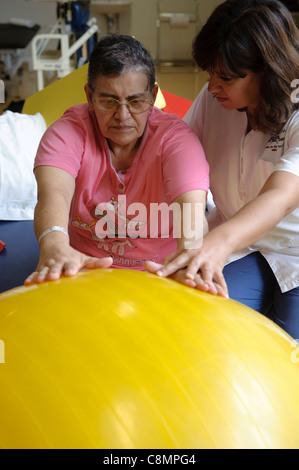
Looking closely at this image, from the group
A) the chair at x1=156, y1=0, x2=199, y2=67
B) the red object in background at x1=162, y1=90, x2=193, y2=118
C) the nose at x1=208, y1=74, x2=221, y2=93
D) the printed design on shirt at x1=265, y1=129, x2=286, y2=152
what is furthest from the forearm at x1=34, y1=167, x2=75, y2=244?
the chair at x1=156, y1=0, x2=199, y2=67

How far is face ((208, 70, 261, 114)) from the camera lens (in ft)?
4.38

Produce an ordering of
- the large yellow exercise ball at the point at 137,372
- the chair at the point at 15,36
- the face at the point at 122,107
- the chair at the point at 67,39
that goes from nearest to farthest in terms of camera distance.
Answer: the large yellow exercise ball at the point at 137,372
the face at the point at 122,107
the chair at the point at 67,39
the chair at the point at 15,36

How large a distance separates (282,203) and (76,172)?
0.54 metres

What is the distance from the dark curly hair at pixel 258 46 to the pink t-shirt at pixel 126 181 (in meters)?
0.21

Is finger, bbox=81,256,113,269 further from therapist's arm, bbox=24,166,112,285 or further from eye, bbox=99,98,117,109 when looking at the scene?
eye, bbox=99,98,117,109

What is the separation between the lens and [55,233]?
3.87 feet

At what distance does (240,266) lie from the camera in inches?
64.1

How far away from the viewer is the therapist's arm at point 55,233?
1.06m

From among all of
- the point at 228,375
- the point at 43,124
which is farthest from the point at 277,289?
the point at 43,124

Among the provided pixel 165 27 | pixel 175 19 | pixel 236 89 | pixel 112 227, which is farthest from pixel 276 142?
pixel 165 27

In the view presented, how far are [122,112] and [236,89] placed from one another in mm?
301

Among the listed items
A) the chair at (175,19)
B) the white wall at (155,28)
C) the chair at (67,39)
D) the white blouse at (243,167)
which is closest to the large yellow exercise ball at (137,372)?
the white blouse at (243,167)

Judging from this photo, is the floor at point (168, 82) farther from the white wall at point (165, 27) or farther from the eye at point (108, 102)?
the eye at point (108, 102)

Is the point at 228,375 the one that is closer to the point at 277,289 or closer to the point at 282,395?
the point at 282,395
